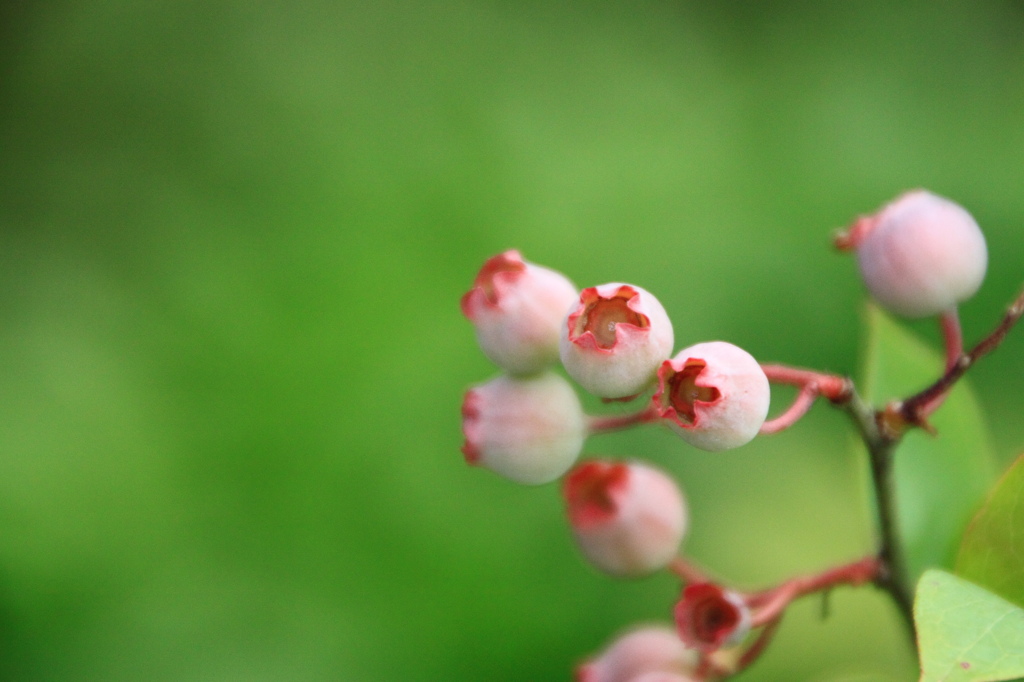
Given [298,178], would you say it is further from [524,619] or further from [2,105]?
→ [524,619]

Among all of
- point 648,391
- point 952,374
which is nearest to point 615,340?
point 648,391

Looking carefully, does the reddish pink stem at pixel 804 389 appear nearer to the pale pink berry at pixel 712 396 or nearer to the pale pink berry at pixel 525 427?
the pale pink berry at pixel 712 396

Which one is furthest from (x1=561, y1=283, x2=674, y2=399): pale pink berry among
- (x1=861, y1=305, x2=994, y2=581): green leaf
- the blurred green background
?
the blurred green background

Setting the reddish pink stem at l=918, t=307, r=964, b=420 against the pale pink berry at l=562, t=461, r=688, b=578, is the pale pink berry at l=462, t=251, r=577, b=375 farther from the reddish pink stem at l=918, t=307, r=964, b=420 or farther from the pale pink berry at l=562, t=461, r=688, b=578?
the reddish pink stem at l=918, t=307, r=964, b=420

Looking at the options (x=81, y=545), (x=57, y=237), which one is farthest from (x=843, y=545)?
(x=57, y=237)

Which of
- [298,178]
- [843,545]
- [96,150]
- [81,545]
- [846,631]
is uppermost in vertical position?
[96,150]

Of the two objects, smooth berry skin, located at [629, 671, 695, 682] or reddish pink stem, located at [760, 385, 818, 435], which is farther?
smooth berry skin, located at [629, 671, 695, 682]
